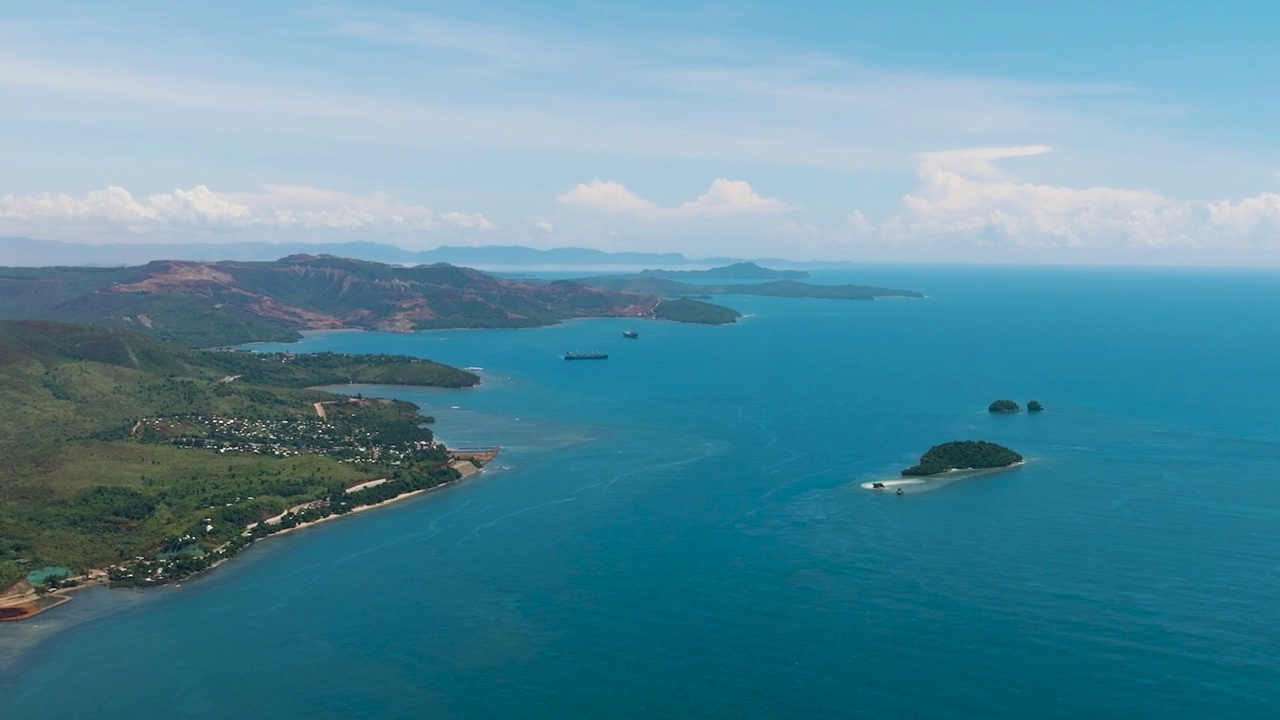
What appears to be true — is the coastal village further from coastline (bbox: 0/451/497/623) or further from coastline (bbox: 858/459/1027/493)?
coastline (bbox: 858/459/1027/493)

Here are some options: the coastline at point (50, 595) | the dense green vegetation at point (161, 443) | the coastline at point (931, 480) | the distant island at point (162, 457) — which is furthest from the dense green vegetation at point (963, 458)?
the coastline at point (50, 595)

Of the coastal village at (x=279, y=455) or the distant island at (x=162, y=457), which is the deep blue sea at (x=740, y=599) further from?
the distant island at (x=162, y=457)

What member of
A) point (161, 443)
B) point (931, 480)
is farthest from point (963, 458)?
point (161, 443)

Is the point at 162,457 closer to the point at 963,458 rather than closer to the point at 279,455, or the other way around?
the point at 279,455

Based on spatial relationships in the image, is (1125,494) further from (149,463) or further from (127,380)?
(127,380)

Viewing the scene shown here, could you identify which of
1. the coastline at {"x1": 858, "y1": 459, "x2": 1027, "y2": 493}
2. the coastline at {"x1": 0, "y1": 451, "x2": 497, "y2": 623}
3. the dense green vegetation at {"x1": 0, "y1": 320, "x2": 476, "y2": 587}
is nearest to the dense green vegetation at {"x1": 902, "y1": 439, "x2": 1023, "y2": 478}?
the coastline at {"x1": 858, "y1": 459, "x2": 1027, "y2": 493}

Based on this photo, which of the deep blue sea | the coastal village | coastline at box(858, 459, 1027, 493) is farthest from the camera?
coastline at box(858, 459, 1027, 493)

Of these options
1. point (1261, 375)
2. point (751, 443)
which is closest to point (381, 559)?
point (751, 443)
